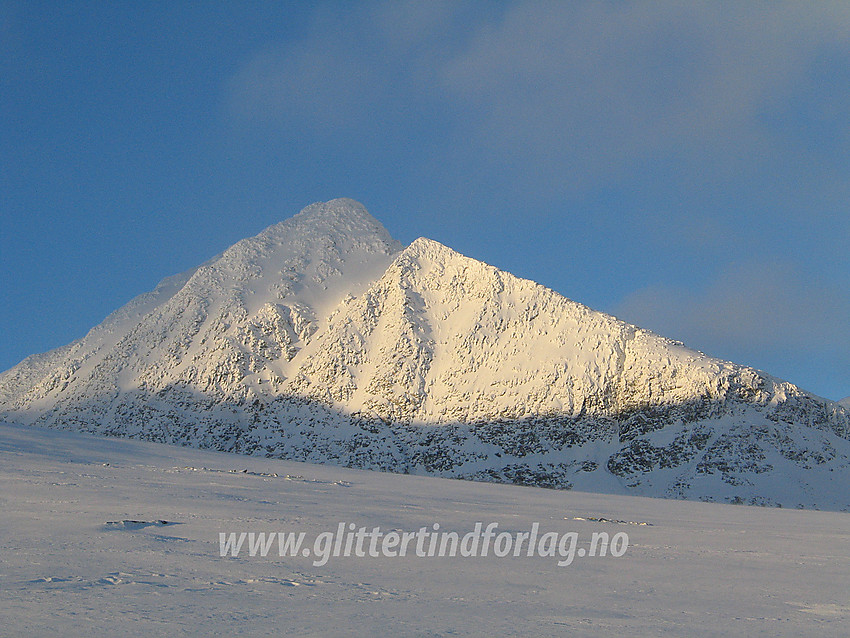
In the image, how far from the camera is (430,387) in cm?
6750

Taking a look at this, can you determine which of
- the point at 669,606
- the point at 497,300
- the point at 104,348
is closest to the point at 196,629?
the point at 669,606

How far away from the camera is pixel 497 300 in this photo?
7256 cm

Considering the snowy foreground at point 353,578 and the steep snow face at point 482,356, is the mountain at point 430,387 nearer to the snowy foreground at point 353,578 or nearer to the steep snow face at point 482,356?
the steep snow face at point 482,356

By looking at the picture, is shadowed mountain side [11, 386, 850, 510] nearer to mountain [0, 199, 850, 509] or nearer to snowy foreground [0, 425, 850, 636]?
mountain [0, 199, 850, 509]

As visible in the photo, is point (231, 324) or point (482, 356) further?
point (231, 324)

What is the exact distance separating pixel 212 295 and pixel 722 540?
8314 cm

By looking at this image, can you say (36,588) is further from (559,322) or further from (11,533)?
(559,322)

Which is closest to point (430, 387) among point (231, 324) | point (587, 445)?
point (587, 445)

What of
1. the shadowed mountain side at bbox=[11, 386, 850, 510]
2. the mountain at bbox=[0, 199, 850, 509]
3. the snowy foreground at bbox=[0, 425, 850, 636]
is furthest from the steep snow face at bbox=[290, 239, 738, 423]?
the snowy foreground at bbox=[0, 425, 850, 636]

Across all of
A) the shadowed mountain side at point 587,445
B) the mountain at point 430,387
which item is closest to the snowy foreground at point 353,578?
the shadowed mountain side at point 587,445

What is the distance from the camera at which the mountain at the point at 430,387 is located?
5206 cm

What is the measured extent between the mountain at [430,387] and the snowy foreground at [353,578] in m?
37.6

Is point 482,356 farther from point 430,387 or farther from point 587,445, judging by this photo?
point 587,445

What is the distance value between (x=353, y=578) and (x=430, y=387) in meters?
59.2
